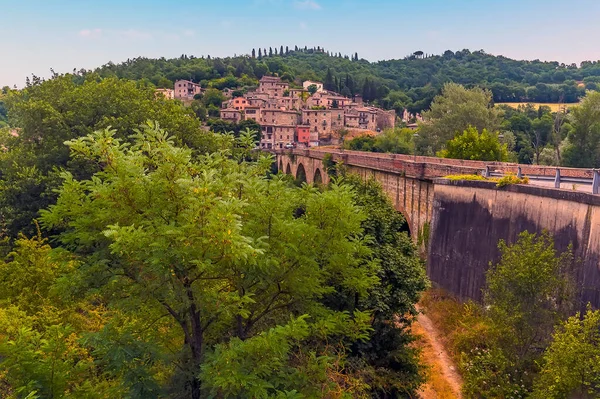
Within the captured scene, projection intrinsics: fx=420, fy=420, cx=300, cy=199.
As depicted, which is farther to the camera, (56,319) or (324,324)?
(56,319)

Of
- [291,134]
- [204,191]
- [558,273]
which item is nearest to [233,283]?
[204,191]

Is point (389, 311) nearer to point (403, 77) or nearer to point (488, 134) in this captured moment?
point (488, 134)

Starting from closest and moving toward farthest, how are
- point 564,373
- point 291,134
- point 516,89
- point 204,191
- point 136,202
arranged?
point 204,191, point 136,202, point 564,373, point 291,134, point 516,89

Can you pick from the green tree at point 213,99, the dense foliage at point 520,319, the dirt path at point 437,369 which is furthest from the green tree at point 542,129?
the green tree at point 213,99

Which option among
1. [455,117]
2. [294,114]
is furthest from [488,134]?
[294,114]

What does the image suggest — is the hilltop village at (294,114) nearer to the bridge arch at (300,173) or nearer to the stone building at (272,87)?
the stone building at (272,87)

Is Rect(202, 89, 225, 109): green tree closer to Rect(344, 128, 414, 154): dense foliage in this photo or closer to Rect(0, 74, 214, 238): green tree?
Rect(344, 128, 414, 154): dense foliage

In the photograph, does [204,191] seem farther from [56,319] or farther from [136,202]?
[56,319]
